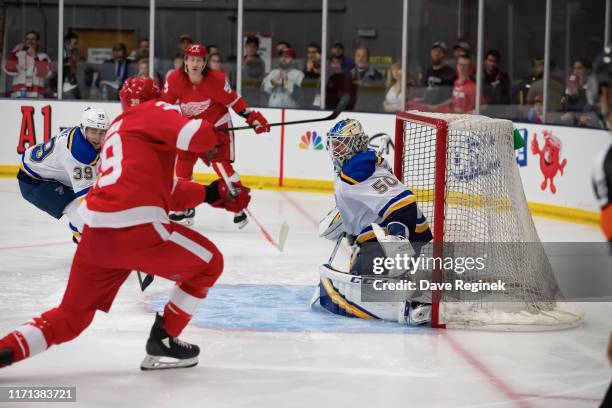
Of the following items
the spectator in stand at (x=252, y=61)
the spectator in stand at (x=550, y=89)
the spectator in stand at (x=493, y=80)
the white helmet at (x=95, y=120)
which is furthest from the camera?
the spectator in stand at (x=252, y=61)

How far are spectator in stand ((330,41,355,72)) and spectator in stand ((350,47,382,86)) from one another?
2.2 inches

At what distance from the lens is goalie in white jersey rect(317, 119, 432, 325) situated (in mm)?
4504

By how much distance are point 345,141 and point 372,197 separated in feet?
0.87

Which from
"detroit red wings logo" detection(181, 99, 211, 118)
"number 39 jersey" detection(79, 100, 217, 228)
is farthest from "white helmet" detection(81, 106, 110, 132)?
"detroit red wings logo" detection(181, 99, 211, 118)

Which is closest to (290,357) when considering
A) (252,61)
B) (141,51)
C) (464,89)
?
(464,89)

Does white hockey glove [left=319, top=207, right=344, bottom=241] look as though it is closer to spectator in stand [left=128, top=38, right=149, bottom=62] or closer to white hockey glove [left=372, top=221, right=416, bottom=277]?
white hockey glove [left=372, top=221, right=416, bottom=277]

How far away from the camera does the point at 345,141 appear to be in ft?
14.9

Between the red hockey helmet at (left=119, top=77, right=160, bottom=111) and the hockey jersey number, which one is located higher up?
the red hockey helmet at (left=119, top=77, right=160, bottom=111)

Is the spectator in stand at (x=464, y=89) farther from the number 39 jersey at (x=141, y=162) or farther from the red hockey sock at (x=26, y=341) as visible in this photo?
the red hockey sock at (x=26, y=341)

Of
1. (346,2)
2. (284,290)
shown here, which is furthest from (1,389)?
(346,2)

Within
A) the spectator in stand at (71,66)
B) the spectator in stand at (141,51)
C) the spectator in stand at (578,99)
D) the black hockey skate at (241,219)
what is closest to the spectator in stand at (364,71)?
the spectator in stand at (578,99)

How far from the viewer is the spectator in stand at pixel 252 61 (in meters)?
10.1

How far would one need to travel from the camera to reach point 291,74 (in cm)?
998

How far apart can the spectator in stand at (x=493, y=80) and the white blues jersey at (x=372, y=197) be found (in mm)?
4907
